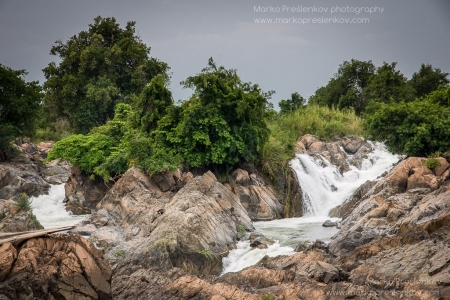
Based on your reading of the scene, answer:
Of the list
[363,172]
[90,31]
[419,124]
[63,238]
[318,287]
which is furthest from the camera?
[90,31]

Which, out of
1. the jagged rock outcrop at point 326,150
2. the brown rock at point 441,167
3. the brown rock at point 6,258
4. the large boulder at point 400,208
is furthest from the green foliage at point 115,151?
the brown rock at point 441,167

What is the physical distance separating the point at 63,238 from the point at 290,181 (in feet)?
52.9

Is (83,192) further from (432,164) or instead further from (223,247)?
(432,164)

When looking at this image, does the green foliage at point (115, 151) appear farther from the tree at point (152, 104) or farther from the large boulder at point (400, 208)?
the large boulder at point (400, 208)

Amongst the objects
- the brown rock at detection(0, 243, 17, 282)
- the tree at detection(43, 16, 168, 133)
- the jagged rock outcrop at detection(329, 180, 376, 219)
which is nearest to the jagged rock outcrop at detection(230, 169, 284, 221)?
the jagged rock outcrop at detection(329, 180, 376, 219)

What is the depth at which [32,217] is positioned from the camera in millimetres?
16391

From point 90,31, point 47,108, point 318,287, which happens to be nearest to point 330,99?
point 90,31

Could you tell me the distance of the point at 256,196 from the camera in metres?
22.1

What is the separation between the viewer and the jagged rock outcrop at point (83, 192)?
23328 millimetres

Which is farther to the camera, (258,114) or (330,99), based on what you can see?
(330,99)

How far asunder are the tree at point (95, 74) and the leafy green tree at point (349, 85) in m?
15.5

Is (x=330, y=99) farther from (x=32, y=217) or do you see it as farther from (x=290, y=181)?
(x=32, y=217)

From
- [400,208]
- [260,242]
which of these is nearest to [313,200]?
[400,208]

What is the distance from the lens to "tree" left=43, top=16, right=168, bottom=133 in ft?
113
